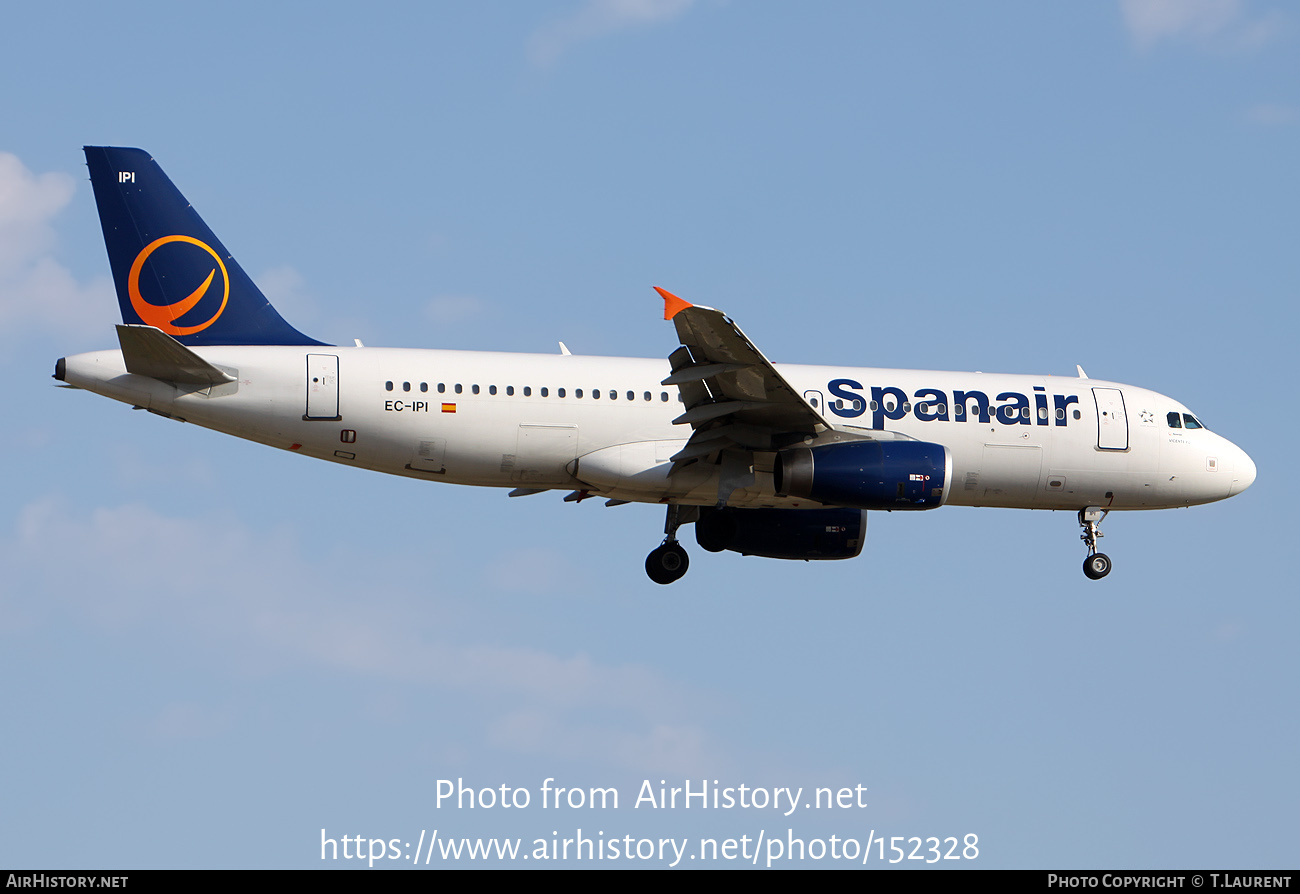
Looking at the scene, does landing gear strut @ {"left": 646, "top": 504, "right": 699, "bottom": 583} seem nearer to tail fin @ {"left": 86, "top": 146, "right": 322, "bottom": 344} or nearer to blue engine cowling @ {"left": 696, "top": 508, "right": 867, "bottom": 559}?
blue engine cowling @ {"left": 696, "top": 508, "right": 867, "bottom": 559}

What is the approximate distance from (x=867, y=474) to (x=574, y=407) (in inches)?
202

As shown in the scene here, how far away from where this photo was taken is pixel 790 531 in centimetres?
2941

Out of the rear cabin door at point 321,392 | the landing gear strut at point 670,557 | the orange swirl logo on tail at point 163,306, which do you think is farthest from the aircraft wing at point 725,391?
the orange swirl logo on tail at point 163,306

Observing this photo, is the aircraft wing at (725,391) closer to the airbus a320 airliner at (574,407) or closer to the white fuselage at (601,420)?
the airbus a320 airliner at (574,407)

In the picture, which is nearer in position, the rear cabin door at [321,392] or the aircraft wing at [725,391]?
the aircraft wing at [725,391]

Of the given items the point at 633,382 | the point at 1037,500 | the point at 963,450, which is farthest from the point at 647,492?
the point at 1037,500

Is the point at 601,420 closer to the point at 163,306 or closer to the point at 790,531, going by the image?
the point at 790,531

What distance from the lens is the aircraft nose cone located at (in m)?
29.6

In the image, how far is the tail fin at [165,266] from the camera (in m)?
25.6


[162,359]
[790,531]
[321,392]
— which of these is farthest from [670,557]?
[162,359]

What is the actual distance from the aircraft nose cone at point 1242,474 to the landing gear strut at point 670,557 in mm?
10664

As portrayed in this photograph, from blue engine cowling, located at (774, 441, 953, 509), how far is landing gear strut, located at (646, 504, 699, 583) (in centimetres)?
416

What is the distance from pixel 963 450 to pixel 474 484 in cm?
887

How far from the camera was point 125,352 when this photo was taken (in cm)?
2409
